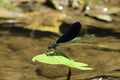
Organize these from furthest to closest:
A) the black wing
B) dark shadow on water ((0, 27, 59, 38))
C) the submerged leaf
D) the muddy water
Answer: the submerged leaf, dark shadow on water ((0, 27, 59, 38)), the muddy water, the black wing

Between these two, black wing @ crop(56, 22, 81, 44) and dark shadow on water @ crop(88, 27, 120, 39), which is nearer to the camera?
black wing @ crop(56, 22, 81, 44)

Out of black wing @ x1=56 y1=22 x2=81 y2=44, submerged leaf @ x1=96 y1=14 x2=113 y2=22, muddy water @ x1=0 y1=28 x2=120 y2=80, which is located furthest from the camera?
submerged leaf @ x1=96 y1=14 x2=113 y2=22

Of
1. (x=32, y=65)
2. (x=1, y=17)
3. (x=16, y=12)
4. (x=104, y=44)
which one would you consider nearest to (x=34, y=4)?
(x=16, y=12)

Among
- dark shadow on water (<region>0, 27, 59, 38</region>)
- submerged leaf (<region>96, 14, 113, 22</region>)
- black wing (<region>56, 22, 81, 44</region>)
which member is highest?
submerged leaf (<region>96, 14, 113, 22</region>)

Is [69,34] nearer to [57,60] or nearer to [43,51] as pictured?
[57,60]

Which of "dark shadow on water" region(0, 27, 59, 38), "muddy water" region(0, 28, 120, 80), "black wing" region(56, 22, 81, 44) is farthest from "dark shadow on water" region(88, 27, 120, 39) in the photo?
"black wing" region(56, 22, 81, 44)

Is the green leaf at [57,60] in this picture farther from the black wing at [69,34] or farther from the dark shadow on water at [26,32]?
the dark shadow on water at [26,32]

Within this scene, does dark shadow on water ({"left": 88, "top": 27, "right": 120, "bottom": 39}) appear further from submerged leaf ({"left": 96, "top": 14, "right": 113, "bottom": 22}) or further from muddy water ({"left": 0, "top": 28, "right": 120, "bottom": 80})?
submerged leaf ({"left": 96, "top": 14, "right": 113, "bottom": 22})

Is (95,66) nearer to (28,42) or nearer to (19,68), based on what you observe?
(19,68)

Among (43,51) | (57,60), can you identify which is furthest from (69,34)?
(43,51)
